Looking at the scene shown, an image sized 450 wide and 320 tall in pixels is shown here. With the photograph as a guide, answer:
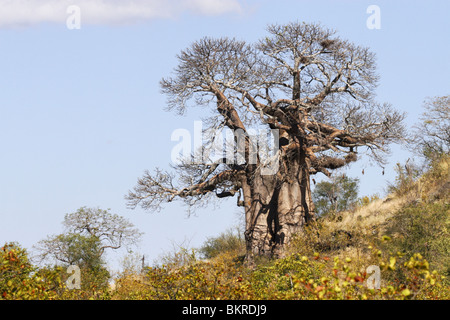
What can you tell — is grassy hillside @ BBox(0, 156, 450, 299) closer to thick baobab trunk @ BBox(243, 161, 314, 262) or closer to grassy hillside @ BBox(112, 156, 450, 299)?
grassy hillside @ BBox(112, 156, 450, 299)

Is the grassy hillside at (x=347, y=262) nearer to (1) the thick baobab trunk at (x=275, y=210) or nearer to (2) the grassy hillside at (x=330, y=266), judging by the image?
(2) the grassy hillside at (x=330, y=266)

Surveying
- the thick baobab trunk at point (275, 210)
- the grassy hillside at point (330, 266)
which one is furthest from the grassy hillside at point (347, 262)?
the thick baobab trunk at point (275, 210)

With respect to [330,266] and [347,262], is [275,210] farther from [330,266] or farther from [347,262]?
[347,262]

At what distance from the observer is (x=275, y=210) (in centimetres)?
2405

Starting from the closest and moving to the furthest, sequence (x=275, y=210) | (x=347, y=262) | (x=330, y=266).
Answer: (x=347, y=262), (x=330, y=266), (x=275, y=210)

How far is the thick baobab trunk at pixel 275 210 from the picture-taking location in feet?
76.7

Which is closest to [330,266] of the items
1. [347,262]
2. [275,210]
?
[275,210]

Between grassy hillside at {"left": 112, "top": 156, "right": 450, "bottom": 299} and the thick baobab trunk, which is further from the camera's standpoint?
the thick baobab trunk

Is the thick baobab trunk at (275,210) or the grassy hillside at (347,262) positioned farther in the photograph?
the thick baobab trunk at (275,210)

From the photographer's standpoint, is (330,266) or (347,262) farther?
(330,266)

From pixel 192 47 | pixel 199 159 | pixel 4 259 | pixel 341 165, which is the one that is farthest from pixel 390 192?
pixel 4 259

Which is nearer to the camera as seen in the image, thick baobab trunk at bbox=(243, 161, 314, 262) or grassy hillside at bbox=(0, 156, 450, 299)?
grassy hillside at bbox=(0, 156, 450, 299)

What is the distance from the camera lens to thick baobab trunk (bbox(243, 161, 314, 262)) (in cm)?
2338

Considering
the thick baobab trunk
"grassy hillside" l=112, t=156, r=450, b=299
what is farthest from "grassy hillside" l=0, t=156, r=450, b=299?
the thick baobab trunk
